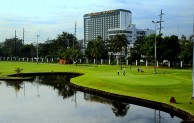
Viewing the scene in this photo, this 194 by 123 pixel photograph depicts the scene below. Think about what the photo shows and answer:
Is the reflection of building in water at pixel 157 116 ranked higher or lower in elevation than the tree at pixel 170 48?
lower

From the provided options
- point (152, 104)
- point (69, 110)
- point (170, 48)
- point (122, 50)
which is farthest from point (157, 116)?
point (122, 50)

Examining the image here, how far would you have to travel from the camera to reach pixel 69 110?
37250 millimetres

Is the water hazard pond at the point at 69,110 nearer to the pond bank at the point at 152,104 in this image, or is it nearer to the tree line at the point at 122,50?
the pond bank at the point at 152,104

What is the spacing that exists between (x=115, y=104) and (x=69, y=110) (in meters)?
5.73

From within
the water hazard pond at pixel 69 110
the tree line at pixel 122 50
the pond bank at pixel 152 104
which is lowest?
the water hazard pond at pixel 69 110

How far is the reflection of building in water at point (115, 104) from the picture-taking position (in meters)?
35.6

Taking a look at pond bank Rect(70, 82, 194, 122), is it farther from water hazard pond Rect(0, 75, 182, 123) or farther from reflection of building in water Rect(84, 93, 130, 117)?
reflection of building in water Rect(84, 93, 130, 117)

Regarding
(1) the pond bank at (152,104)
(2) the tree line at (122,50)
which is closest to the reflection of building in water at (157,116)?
(1) the pond bank at (152,104)

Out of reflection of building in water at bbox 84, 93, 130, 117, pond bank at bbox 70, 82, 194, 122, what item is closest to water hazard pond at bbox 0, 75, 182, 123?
reflection of building in water at bbox 84, 93, 130, 117

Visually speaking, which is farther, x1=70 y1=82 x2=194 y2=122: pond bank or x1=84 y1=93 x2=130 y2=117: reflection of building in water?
x1=84 y1=93 x2=130 y2=117: reflection of building in water

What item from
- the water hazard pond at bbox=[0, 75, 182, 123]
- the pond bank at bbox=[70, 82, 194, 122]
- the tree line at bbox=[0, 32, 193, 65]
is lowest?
the water hazard pond at bbox=[0, 75, 182, 123]

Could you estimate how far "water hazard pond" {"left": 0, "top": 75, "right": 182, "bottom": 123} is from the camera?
105 feet

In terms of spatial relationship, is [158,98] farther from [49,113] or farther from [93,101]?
[49,113]

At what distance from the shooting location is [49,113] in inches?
1394
